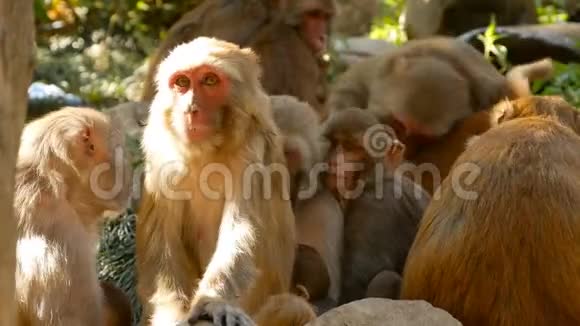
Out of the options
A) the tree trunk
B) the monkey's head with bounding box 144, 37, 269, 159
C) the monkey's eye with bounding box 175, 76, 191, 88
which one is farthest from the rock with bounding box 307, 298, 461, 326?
the tree trunk

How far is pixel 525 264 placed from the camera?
16.6 ft

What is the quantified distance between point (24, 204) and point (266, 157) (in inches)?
41.9

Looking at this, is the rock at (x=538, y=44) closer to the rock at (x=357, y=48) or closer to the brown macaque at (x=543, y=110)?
the rock at (x=357, y=48)

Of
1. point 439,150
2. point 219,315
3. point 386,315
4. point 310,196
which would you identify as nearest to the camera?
point 219,315

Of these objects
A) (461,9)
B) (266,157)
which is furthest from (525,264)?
(461,9)

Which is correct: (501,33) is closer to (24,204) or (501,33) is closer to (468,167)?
(468,167)

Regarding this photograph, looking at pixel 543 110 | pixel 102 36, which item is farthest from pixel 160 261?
pixel 102 36

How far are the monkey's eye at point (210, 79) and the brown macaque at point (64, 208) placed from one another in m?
0.48

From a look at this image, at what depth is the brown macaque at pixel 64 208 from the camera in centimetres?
485

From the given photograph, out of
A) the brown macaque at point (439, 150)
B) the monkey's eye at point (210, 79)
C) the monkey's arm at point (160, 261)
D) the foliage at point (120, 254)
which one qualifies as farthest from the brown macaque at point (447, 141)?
the monkey's eye at point (210, 79)

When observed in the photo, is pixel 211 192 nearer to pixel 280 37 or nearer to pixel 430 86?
pixel 430 86

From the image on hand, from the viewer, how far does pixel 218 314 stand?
188 inches

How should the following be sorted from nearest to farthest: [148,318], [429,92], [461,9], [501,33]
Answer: [148,318], [429,92], [501,33], [461,9]

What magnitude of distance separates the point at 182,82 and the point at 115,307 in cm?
101
